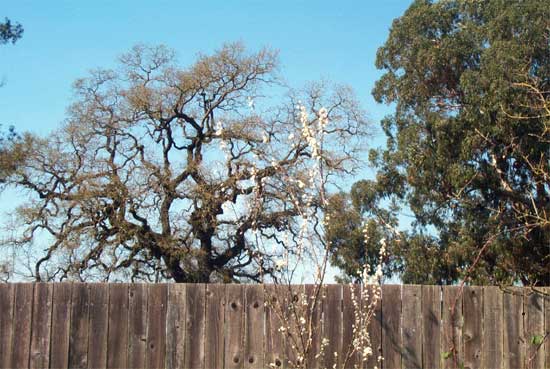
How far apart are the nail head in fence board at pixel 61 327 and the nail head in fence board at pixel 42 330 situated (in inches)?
1.4

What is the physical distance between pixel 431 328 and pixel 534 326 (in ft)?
2.57

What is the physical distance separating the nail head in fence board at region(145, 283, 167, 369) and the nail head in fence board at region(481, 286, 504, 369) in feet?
7.49

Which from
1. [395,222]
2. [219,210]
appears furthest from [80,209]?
[395,222]

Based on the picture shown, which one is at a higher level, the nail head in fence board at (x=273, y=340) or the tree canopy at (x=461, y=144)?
the tree canopy at (x=461, y=144)

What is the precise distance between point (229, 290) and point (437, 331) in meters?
1.51

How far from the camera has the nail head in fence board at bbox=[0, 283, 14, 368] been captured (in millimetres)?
5371

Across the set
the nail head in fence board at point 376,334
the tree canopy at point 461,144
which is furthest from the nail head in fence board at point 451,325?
the tree canopy at point 461,144

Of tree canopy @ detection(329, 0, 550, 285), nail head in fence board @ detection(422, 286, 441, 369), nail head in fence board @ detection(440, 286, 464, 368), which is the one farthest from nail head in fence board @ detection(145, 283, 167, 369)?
tree canopy @ detection(329, 0, 550, 285)

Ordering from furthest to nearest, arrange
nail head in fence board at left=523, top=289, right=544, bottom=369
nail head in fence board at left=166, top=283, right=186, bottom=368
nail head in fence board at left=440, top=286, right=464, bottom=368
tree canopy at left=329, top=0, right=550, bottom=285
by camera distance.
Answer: tree canopy at left=329, top=0, right=550, bottom=285 → nail head in fence board at left=523, top=289, right=544, bottom=369 → nail head in fence board at left=440, top=286, right=464, bottom=368 → nail head in fence board at left=166, top=283, right=186, bottom=368

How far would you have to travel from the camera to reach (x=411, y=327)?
5.40 m

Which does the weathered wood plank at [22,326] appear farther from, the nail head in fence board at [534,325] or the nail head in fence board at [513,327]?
the nail head in fence board at [534,325]

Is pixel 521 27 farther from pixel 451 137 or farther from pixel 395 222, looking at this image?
pixel 395 222

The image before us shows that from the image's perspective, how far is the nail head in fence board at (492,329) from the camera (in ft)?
17.9

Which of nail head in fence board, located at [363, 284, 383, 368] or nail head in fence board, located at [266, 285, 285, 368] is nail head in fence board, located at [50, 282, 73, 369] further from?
nail head in fence board, located at [363, 284, 383, 368]
